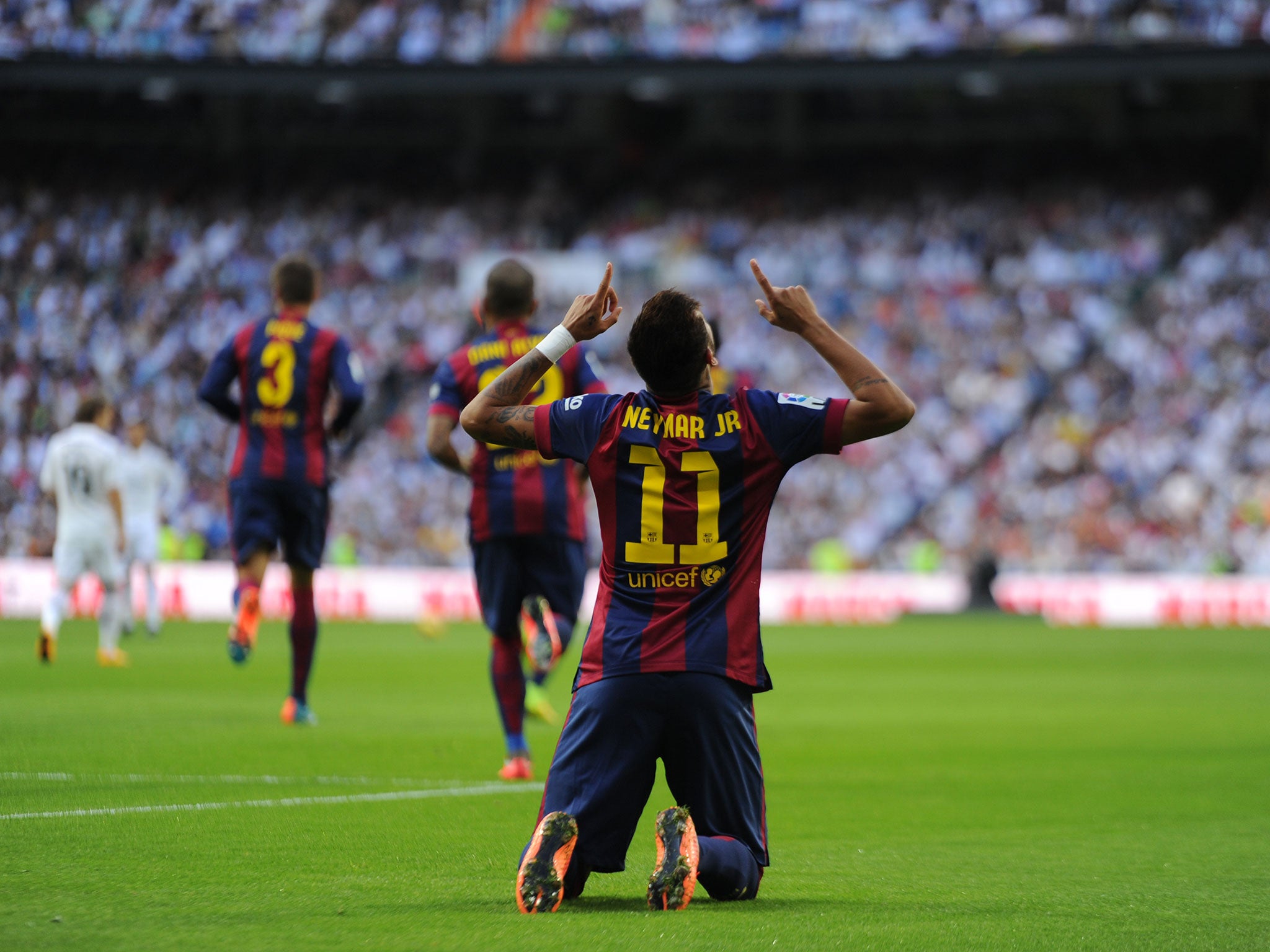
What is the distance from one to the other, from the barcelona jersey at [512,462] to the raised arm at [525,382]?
2924 millimetres

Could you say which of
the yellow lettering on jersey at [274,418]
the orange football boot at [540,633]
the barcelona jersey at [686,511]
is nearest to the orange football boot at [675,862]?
the barcelona jersey at [686,511]

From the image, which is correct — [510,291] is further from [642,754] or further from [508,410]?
[642,754]

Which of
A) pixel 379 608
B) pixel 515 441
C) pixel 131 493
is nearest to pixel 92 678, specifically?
pixel 131 493

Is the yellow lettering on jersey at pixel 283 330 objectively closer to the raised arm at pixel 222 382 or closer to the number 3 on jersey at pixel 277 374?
the number 3 on jersey at pixel 277 374

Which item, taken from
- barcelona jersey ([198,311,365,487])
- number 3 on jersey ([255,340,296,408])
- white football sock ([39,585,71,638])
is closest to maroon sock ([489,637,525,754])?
barcelona jersey ([198,311,365,487])

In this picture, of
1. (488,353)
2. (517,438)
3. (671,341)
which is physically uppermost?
(488,353)

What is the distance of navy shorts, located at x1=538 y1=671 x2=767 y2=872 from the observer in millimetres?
4457

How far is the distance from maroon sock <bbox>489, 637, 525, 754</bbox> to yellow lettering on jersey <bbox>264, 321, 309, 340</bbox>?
2391 mm

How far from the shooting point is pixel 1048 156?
34.4 meters

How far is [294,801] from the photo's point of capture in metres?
6.40

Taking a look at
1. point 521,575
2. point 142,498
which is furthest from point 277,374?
point 142,498

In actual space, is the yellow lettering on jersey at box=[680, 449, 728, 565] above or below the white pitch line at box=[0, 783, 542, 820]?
above

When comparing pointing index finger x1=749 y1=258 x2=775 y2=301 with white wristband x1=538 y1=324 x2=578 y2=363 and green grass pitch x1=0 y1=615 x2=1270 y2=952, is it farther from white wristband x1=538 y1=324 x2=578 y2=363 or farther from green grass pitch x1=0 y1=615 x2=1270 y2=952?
green grass pitch x1=0 y1=615 x2=1270 y2=952

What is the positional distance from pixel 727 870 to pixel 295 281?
18.1 ft
